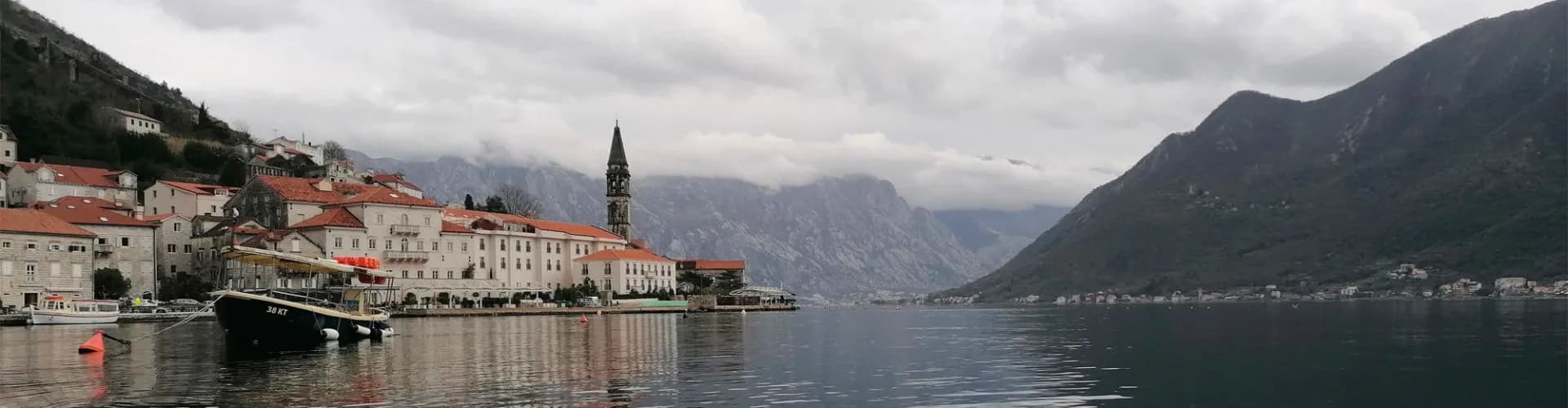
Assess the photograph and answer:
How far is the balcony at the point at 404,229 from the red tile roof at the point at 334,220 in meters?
3.59

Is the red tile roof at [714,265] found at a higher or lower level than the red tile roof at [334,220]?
lower

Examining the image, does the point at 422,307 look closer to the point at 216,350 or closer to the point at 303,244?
the point at 303,244

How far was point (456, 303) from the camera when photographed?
396ft

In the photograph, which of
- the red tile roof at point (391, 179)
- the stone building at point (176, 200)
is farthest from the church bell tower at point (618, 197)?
the stone building at point (176, 200)

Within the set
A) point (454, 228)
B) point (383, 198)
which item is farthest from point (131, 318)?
point (454, 228)

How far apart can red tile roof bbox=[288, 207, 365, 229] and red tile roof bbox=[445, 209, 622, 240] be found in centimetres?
1899

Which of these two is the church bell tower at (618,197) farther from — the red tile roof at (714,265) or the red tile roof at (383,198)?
the red tile roof at (383,198)

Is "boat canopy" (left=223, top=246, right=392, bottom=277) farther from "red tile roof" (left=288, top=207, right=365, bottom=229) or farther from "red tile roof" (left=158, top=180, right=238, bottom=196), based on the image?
"red tile roof" (left=158, top=180, right=238, bottom=196)

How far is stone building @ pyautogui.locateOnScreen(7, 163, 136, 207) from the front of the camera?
110562mm

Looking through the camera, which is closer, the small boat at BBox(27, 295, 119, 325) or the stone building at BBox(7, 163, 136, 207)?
the small boat at BBox(27, 295, 119, 325)

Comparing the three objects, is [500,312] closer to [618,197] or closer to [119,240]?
[119,240]

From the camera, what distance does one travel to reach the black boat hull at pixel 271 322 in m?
54.6

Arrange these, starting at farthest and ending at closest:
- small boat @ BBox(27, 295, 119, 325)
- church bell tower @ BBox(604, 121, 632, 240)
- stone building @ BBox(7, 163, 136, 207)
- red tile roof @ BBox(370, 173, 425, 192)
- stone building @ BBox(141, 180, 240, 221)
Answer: church bell tower @ BBox(604, 121, 632, 240)
red tile roof @ BBox(370, 173, 425, 192)
stone building @ BBox(141, 180, 240, 221)
stone building @ BBox(7, 163, 136, 207)
small boat @ BBox(27, 295, 119, 325)

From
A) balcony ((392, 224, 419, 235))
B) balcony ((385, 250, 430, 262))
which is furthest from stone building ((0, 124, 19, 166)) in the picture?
balcony ((385, 250, 430, 262))
